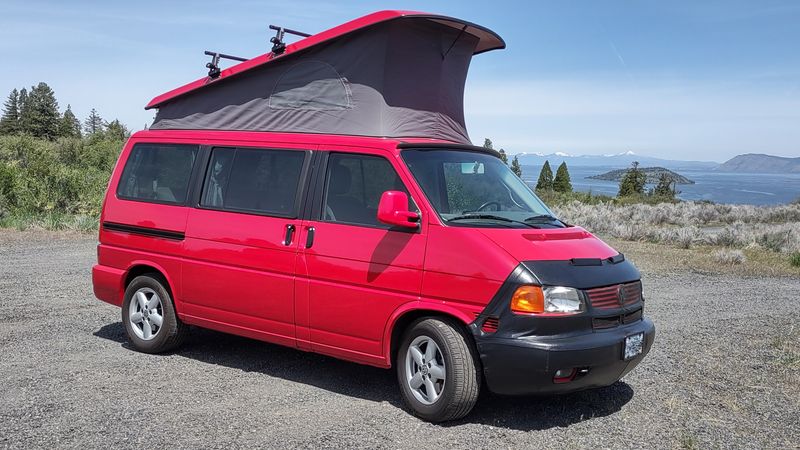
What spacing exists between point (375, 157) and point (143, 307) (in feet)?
9.48

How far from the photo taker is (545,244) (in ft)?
17.8

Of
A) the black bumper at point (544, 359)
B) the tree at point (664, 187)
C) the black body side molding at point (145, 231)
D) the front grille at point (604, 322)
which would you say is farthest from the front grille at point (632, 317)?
the tree at point (664, 187)

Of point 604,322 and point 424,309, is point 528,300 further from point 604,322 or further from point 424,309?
point 424,309

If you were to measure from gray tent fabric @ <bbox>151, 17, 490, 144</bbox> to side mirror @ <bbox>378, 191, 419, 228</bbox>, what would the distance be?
96cm

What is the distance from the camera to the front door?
557cm

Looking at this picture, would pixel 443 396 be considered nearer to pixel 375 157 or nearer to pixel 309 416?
pixel 309 416

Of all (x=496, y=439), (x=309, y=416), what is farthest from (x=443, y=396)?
(x=309, y=416)

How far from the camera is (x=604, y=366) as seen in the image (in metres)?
5.30

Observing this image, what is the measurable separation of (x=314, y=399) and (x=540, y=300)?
6.46 feet

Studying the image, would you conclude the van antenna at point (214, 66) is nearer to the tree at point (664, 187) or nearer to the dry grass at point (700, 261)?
the dry grass at point (700, 261)

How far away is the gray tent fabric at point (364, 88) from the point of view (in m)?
6.28

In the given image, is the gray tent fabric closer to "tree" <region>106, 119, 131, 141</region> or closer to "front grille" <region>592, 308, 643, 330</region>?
"front grille" <region>592, 308, 643, 330</region>

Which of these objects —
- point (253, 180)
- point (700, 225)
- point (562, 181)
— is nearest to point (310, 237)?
point (253, 180)

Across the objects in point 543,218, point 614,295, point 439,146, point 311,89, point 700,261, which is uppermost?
Answer: point 311,89
